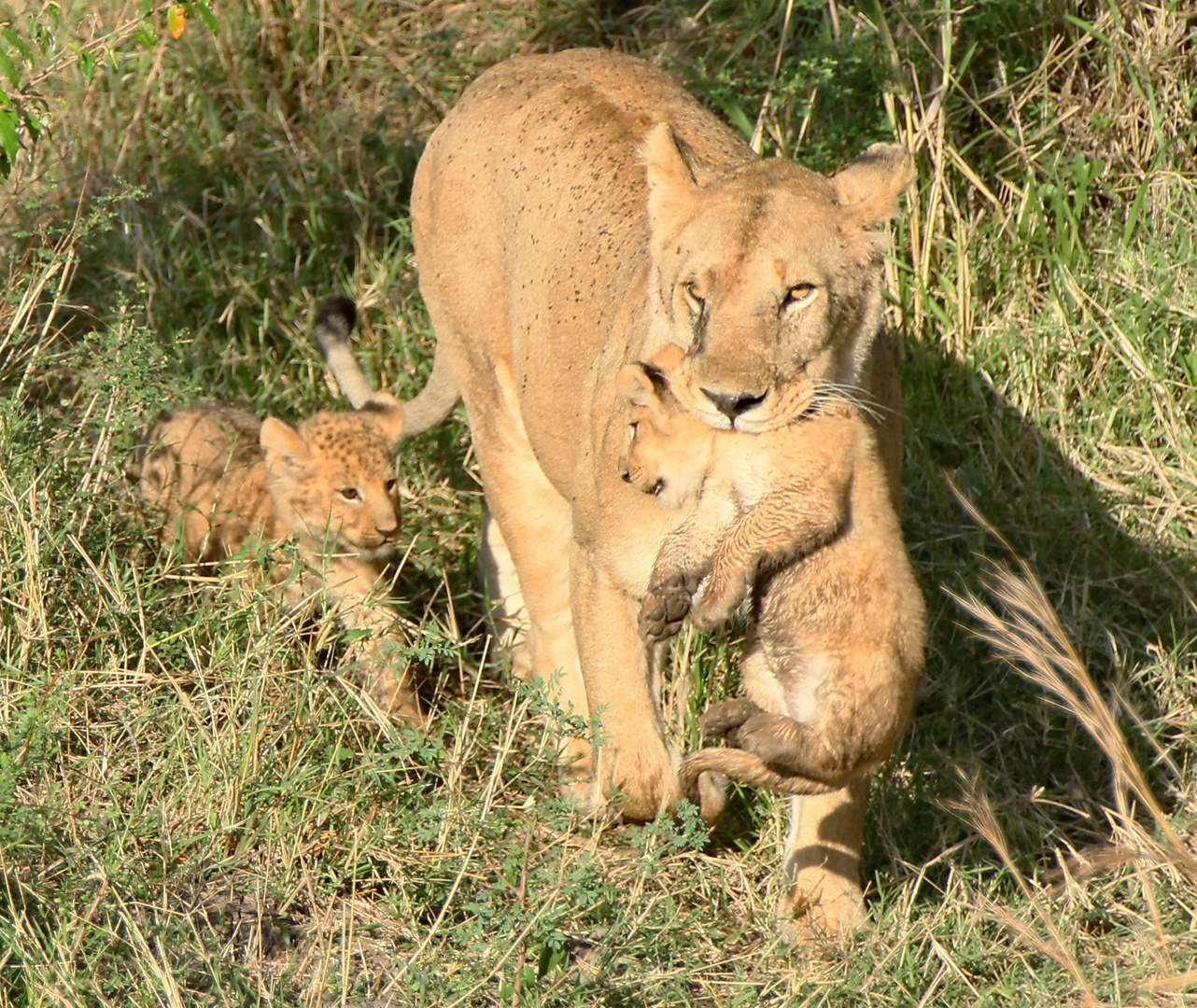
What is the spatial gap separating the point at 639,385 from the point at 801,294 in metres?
0.39

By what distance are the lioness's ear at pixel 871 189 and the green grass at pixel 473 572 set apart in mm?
926

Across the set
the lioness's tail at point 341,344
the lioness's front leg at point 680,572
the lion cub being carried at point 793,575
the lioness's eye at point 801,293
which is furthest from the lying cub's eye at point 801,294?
the lioness's tail at point 341,344

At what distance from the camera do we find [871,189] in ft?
11.9

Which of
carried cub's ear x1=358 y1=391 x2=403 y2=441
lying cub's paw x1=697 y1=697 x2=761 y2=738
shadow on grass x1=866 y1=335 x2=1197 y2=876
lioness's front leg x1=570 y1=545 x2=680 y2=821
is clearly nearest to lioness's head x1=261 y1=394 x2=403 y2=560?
carried cub's ear x1=358 y1=391 x2=403 y2=441

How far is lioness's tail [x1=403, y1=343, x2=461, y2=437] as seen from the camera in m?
5.25

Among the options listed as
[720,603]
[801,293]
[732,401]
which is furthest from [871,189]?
[720,603]

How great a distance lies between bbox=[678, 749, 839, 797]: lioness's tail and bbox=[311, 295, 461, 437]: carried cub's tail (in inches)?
90.7

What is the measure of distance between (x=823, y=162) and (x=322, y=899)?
3201 mm

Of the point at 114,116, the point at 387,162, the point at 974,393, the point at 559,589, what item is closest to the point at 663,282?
the point at 559,589

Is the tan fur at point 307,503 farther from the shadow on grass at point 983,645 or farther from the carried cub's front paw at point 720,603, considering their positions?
the shadow on grass at point 983,645

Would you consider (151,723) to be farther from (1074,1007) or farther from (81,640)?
Answer: (1074,1007)

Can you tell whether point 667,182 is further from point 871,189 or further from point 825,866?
point 825,866

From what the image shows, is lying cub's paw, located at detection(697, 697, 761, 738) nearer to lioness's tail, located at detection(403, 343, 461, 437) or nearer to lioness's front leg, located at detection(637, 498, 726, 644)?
lioness's front leg, located at detection(637, 498, 726, 644)

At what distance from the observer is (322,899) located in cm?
370
